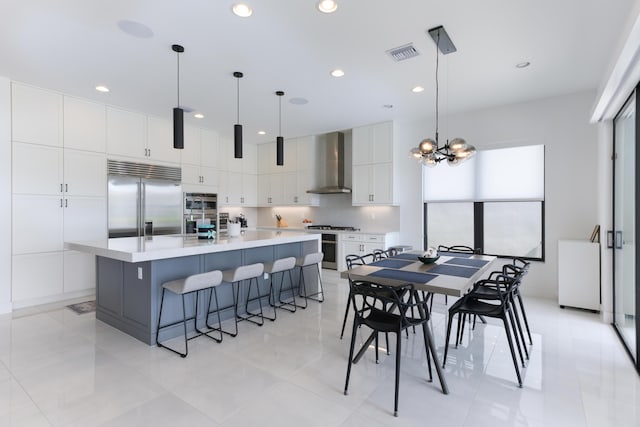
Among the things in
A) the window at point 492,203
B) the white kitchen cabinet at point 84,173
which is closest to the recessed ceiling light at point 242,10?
the white kitchen cabinet at point 84,173

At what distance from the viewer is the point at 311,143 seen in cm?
727

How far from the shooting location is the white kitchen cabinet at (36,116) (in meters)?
4.23

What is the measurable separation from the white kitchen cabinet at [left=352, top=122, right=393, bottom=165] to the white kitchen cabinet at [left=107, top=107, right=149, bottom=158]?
12.7ft

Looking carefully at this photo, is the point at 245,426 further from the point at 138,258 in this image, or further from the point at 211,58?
the point at 211,58

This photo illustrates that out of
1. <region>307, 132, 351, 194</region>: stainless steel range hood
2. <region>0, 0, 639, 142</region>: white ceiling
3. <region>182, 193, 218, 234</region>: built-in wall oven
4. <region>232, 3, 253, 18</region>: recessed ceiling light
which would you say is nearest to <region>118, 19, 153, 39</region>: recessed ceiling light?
<region>0, 0, 639, 142</region>: white ceiling

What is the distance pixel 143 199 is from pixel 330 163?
378 cm

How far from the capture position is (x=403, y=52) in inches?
135

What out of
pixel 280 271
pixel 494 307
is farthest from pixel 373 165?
pixel 494 307

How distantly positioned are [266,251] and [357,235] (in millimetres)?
2463

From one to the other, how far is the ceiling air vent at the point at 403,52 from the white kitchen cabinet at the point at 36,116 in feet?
15.3

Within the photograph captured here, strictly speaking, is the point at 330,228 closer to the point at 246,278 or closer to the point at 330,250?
the point at 330,250

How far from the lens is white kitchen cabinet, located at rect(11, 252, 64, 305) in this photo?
4.25 m

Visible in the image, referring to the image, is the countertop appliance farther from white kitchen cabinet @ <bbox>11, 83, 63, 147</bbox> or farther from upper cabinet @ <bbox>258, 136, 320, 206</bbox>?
upper cabinet @ <bbox>258, 136, 320, 206</bbox>

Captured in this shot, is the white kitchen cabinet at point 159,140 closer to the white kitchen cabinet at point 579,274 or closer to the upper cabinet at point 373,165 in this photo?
the upper cabinet at point 373,165
